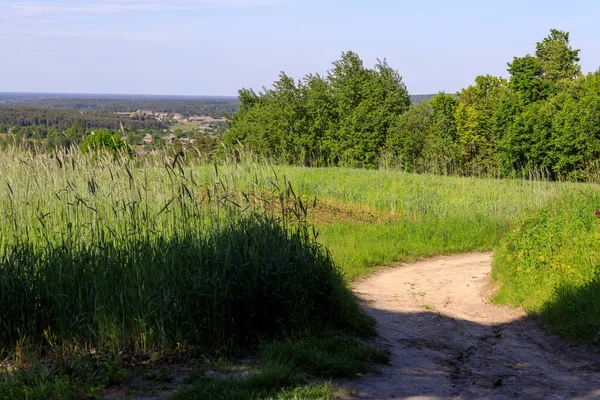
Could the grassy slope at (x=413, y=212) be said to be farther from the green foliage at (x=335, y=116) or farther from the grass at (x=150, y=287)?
the green foliage at (x=335, y=116)

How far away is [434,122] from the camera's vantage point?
45531mm

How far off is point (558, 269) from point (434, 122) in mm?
37070

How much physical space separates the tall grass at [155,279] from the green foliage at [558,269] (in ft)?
8.75

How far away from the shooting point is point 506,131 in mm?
42344

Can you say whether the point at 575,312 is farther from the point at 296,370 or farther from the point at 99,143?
the point at 99,143

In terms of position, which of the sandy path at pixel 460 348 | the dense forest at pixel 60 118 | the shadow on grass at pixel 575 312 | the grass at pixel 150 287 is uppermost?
the dense forest at pixel 60 118

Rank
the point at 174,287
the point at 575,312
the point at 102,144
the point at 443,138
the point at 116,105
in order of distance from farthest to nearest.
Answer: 1. the point at 443,138
2. the point at 116,105
3. the point at 102,144
4. the point at 575,312
5. the point at 174,287

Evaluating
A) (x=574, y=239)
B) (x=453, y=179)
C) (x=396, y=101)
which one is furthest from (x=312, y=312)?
(x=396, y=101)

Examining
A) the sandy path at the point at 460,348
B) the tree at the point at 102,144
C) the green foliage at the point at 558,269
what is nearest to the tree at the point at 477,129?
the green foliage at the point at 558,269

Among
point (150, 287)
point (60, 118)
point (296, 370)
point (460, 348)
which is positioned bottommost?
point (460, 348)

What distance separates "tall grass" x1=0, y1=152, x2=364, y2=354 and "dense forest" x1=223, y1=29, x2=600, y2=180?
27.2 metres

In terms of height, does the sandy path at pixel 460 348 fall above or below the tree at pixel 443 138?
below

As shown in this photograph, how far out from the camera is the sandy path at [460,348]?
225 inches

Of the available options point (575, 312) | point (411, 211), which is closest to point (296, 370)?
point (575, 312)
